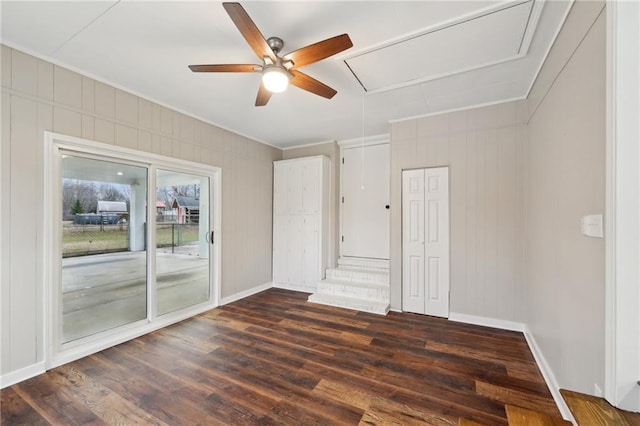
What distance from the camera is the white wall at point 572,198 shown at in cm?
135

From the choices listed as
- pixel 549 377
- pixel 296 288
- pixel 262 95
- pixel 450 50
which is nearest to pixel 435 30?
pixel 450 50

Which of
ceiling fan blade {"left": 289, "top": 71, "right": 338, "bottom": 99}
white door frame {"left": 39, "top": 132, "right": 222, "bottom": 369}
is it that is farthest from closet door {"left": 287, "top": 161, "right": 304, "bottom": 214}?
ceiling fan blade {"left": 289, "top": 71, "right": 338, "bottom": 99}

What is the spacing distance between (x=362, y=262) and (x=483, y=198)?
2248mm

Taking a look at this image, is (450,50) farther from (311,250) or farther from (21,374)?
(21,374)

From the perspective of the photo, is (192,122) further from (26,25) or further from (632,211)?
(632,211)

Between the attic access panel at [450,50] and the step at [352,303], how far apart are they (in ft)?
9.55

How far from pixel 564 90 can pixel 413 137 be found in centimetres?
191

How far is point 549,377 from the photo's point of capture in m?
2.07

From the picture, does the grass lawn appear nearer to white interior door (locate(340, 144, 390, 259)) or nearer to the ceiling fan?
the ceiling fan

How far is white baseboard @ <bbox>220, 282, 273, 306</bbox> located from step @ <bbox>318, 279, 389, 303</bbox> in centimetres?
116

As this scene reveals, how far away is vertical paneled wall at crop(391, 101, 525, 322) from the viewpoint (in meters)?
3.11

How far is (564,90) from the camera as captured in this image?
5.99ft

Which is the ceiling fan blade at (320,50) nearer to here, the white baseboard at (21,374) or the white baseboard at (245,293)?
the white baseboard at (21,374)

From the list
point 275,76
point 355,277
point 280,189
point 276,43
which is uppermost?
point 276,43
